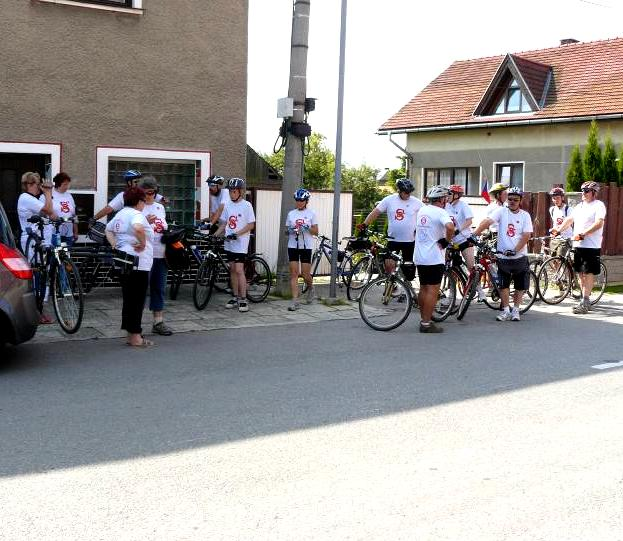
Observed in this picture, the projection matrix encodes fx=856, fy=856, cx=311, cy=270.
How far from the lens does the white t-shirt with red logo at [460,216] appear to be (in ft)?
39.4

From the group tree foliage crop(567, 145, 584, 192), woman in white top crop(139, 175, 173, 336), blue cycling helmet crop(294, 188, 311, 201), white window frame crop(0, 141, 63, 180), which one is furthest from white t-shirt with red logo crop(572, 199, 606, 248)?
tree foliage crop(567, 145, 584, 192)

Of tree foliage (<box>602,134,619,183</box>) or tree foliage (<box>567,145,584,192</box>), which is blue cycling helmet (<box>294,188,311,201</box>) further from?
tree foliage (<box>602,134,619,183</box>)

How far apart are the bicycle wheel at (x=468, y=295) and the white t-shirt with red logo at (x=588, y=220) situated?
2.10 meters

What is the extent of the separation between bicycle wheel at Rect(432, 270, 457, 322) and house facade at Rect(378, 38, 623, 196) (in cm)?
1623

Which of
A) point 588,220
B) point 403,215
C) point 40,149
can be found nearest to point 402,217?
point 403,215

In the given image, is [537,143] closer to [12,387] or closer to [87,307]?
[87,307]

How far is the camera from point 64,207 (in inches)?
449

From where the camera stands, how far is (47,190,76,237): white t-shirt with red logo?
1131 cm

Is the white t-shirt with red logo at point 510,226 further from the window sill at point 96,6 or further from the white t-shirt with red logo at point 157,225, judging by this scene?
the window sill at point 96,6

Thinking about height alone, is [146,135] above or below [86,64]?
below

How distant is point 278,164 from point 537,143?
3313 cm

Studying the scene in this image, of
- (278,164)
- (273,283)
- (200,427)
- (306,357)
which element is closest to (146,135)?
(273,283)

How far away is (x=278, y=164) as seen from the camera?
59.6 m

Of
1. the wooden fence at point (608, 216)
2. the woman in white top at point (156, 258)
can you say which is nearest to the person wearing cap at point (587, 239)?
the wooden fence at point (608, 216)
